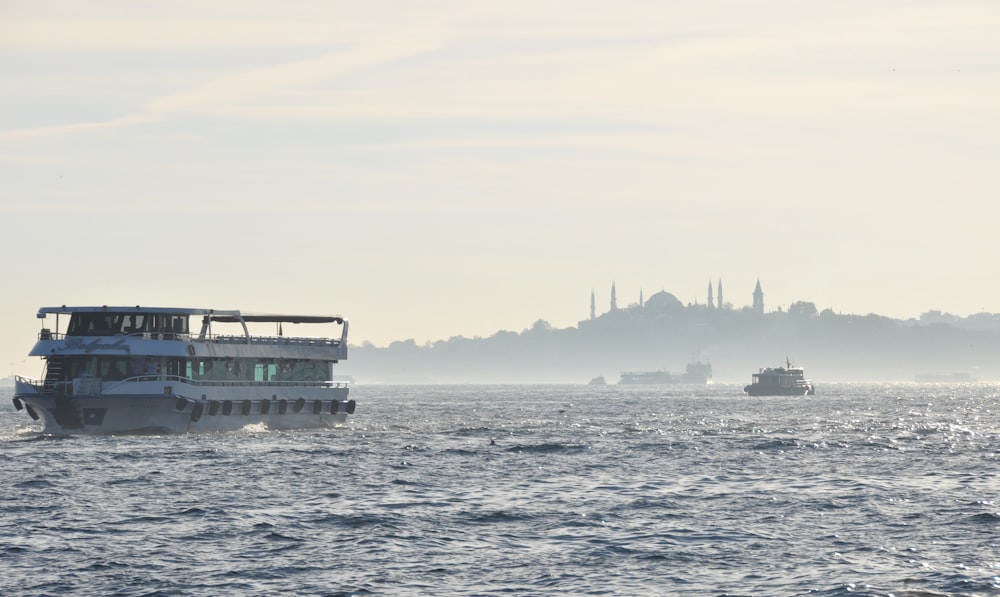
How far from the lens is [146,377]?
9456 centimetres

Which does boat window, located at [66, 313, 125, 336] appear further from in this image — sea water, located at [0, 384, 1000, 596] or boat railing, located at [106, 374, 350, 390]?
sea water, located at [0, 384, 1000, 596]

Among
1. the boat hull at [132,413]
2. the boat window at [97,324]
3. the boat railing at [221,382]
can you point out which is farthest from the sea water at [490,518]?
the boat window at [97,324]

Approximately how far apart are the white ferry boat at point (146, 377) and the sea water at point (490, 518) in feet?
6.81

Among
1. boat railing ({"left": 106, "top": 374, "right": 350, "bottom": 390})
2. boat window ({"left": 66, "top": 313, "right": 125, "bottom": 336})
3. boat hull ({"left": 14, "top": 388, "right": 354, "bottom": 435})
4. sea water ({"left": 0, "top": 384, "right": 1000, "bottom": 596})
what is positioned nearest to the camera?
sea water ({"left": 0, "top": 384, "right": 1000, "bottom": 596})

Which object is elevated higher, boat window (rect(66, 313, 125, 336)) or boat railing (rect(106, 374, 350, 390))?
boat window (rect(66, 313, 125, 336))

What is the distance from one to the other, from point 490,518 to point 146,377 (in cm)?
4727

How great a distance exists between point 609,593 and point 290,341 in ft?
247

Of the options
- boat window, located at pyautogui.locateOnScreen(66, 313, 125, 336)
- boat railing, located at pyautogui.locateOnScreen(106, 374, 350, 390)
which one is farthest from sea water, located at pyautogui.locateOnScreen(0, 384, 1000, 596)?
boat window, located at pyautogui.locateOnScreen(66, 313, 125, 336)

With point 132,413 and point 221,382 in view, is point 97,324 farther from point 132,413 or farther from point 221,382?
point 221,382

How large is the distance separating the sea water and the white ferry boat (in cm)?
208

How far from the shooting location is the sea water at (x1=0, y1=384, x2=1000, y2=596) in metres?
40.5

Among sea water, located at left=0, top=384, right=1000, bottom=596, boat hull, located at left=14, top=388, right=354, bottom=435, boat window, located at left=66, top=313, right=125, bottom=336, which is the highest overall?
boat window, located at left=66, top=313, right=125, bottom=336

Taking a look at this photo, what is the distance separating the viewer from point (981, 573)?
134 feet

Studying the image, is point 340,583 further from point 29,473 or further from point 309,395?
point 309,395
